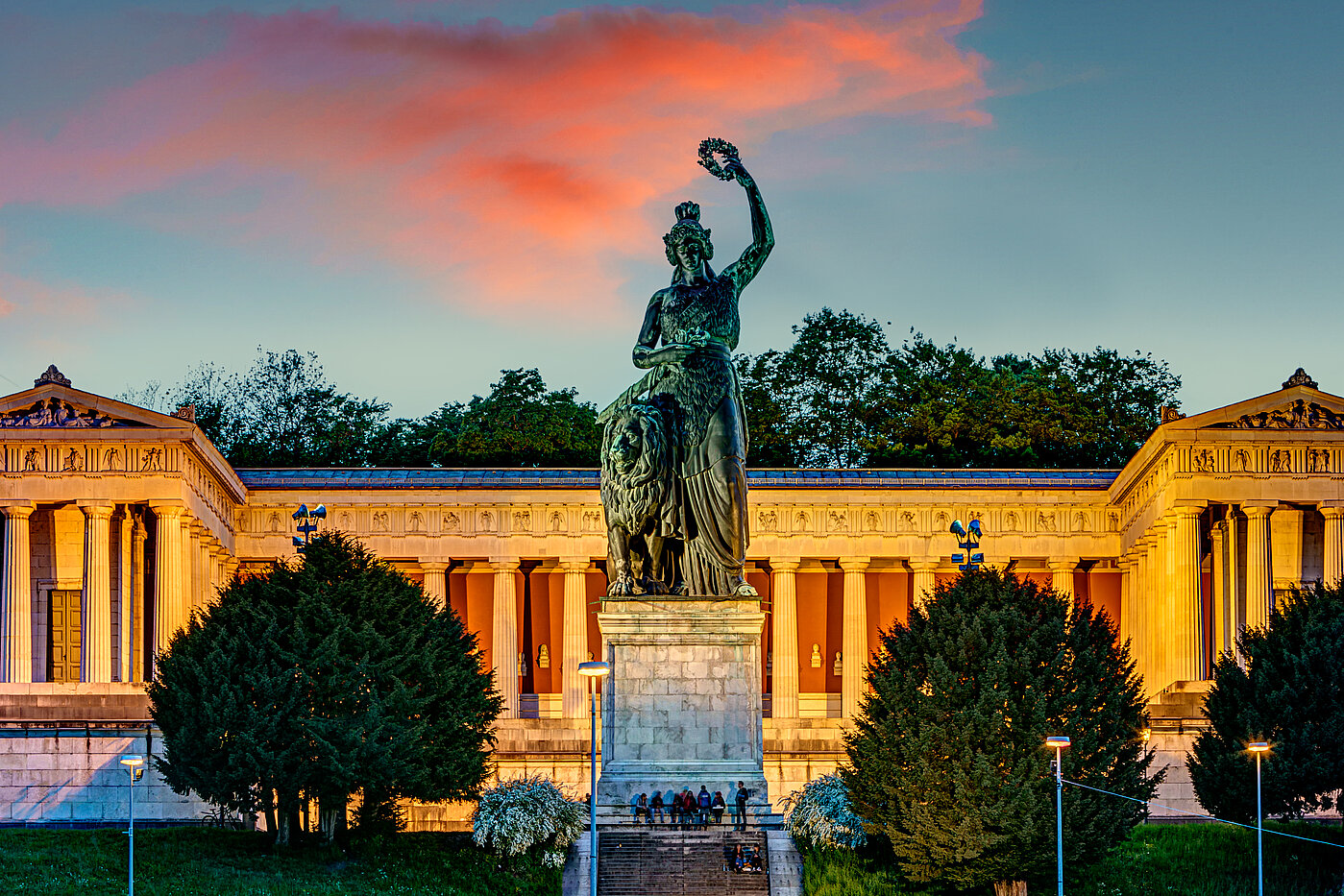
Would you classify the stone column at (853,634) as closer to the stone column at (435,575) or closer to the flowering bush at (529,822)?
the stone column at (435,575)

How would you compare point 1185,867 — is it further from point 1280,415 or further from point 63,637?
point 63,637

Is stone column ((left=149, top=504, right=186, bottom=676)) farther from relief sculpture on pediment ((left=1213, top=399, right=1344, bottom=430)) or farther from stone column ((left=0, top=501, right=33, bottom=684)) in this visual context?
relief sculpture on pediment ((left=1213, top=399, right=1344, bottom=430))

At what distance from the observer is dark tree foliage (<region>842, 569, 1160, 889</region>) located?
55906 millimetres

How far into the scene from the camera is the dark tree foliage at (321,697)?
203ft

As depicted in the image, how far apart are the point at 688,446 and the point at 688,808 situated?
328 inches

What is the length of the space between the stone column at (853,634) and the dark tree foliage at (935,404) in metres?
10.7

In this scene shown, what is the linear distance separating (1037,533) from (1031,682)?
145 feet

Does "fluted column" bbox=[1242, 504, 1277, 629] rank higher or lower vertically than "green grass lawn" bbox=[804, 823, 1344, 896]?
higher

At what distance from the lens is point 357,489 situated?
3979 inches

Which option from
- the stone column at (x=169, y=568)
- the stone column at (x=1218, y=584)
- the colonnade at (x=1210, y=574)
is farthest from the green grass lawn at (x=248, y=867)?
the stone column at (x=1218, y=584)

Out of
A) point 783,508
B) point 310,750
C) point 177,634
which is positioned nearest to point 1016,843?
point 310,750

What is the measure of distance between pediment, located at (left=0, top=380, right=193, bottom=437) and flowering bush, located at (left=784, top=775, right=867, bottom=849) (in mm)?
39408

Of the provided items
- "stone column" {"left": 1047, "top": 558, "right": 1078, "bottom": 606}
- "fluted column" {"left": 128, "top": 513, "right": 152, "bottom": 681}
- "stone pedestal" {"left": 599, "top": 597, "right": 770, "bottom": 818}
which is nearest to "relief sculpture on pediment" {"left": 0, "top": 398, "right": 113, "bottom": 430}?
"fluted column" {"left": 128, "top": 513, "right": 152, "bottom": 681}

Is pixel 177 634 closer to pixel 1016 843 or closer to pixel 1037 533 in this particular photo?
pixel 1016 843
